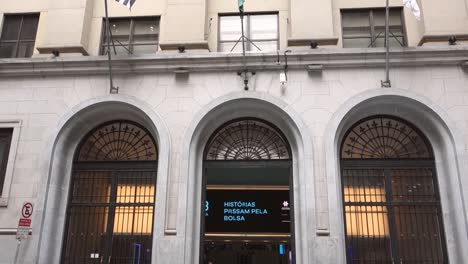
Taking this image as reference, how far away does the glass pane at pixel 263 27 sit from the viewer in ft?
47.5

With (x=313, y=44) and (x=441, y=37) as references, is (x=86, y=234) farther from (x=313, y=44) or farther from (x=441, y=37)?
(x=441, y=37)

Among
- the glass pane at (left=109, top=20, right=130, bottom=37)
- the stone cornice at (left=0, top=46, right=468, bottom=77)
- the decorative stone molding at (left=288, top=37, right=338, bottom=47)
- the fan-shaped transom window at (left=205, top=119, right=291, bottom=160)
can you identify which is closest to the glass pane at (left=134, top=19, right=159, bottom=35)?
the glass pane at (left=109, top=20, right=130, bottom=37)

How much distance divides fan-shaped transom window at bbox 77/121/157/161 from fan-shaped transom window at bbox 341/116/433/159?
621 cm

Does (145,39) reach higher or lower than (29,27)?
lower

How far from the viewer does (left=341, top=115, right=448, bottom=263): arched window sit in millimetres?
12594

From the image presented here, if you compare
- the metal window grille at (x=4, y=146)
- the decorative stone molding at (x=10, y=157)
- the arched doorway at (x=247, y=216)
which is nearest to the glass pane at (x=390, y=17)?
the arched doorway at (x=247, y=216)

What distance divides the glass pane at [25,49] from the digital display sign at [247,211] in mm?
8577

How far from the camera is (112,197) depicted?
13.7 m

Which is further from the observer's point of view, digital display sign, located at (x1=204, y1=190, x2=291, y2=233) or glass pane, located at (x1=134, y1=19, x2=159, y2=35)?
digital display sign, located at (x1=204, y1=190, x2=291, y2=233)

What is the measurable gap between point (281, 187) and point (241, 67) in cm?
720

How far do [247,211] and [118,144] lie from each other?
6912mm

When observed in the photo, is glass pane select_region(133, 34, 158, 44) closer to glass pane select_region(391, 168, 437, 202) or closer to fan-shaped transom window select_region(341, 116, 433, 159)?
fan-shaped transom window select_region(341, 116, 433, 159)

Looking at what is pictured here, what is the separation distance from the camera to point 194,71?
13.6m

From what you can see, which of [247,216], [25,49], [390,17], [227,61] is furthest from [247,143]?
[25,49]
